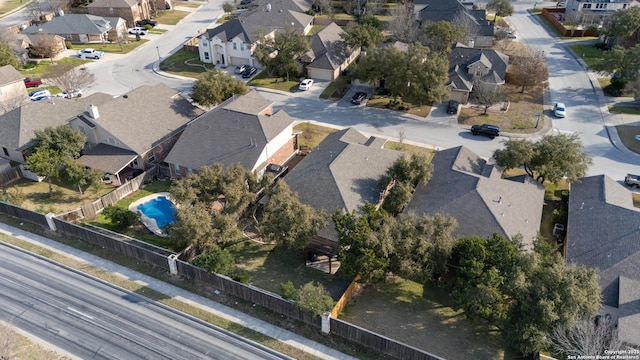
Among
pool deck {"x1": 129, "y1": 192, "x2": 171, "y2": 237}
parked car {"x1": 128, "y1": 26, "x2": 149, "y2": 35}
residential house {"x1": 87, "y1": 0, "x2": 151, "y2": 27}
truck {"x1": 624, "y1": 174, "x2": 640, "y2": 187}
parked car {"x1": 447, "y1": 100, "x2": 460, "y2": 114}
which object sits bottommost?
pool deck {"x1": 129, "y1": 192, "x2": 171, "y2": 237}

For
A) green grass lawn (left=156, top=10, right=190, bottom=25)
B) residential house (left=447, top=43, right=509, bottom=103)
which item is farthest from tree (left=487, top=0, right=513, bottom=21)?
green grass lawn (left=156, top=10, right=190, bottom=25)

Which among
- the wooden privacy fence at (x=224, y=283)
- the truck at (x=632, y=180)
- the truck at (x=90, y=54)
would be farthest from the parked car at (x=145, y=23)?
the truck at (x=632, y=180)

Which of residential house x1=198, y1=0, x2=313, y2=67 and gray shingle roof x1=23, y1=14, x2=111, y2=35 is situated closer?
residential house x1=198, y1=0, x2=313, y2=67

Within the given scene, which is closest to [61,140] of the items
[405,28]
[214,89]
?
[214,89]

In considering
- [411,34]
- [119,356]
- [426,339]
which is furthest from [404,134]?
[119,356]

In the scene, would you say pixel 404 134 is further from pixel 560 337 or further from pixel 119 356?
pixel 119 356

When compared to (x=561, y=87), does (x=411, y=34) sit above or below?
above

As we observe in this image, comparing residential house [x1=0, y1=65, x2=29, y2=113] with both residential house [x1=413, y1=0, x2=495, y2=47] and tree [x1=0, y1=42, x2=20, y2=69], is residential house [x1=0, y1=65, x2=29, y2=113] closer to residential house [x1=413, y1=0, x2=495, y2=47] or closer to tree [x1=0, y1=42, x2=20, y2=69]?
tree [x1=0, y1=42, x2=20, y2=69]
